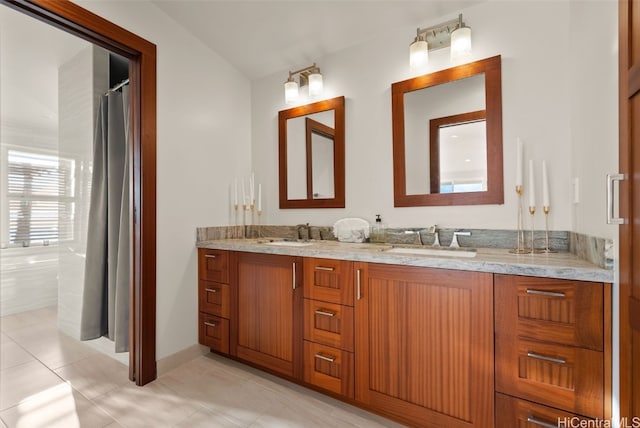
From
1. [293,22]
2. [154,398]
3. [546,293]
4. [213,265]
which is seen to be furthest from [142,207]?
[546,293]

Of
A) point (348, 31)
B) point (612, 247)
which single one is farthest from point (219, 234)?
point (612, 247)

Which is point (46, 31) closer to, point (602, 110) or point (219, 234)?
point (219, 234)

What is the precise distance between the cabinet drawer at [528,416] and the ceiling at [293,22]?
2140mm

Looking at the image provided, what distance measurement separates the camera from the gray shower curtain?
2.14 metres

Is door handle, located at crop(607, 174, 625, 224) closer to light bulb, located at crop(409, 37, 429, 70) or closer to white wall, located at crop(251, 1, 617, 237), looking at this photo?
white wall, located at crop(251, 1, 617, 237)

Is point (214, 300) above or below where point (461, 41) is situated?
below

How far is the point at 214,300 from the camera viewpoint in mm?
2223

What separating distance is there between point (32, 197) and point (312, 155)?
3514mm

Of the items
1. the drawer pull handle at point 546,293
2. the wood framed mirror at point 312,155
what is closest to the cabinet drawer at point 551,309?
the drawer pull handle at point 546,293

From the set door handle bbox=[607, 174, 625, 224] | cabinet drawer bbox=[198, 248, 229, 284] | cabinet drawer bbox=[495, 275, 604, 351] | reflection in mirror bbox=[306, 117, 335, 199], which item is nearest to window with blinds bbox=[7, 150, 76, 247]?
cabinet drawer bbox=[198, 248, 229, 284]

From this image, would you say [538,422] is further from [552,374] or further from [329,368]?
[329,368]

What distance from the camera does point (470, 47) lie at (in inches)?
69.6

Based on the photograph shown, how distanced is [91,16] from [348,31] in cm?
158

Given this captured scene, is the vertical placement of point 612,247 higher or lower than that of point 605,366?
higher
